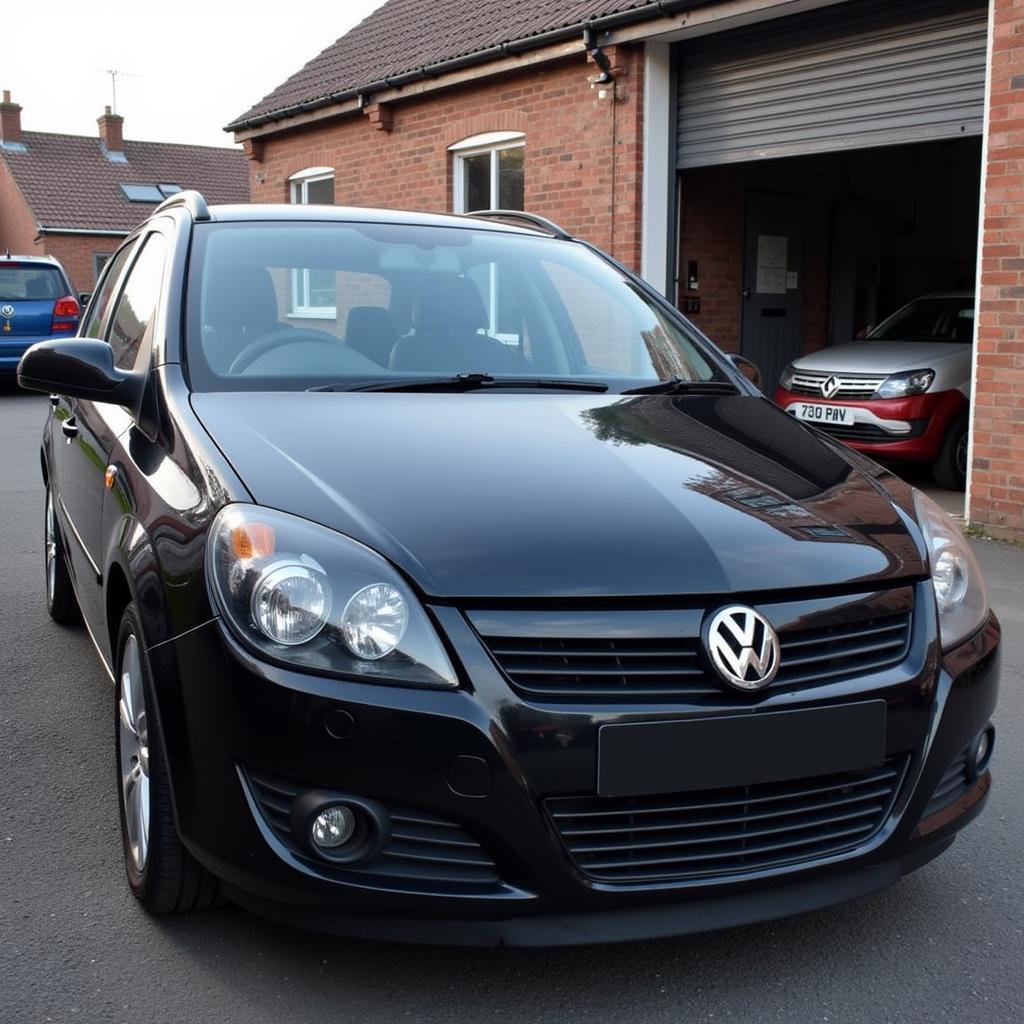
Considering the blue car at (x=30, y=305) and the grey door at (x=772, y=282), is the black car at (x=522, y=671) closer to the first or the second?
the grey door at (x=772, y=282)

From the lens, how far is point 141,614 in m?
2.55

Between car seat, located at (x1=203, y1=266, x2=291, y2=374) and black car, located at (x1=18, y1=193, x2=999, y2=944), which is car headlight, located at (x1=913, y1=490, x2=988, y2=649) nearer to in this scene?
black car, located at (x1=18, y1=193, x2=999, y2=944)

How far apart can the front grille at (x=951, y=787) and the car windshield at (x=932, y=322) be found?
8.36m

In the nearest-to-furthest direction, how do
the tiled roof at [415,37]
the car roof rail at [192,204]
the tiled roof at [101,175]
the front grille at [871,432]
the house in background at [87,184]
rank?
the car roof rail at [192,204]
the front grille at [871,432]
the tiled roof at [415,37]
the house in background at [87,184]
the tiled roof at [101,175]

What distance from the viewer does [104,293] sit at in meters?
4.69

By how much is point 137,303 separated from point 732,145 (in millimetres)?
8005

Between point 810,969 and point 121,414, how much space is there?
2.17m

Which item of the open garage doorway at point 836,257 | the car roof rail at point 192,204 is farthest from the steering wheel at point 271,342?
the open garage doorway at point 836,257

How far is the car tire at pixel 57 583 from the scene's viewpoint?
491cm

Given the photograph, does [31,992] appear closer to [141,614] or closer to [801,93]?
[141,614]

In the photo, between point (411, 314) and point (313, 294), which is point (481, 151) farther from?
point (411, 314)

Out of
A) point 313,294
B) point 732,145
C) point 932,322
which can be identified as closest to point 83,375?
point 313,294

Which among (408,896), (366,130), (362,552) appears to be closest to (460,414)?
(362,552)

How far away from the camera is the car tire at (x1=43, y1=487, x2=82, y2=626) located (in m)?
4.91
